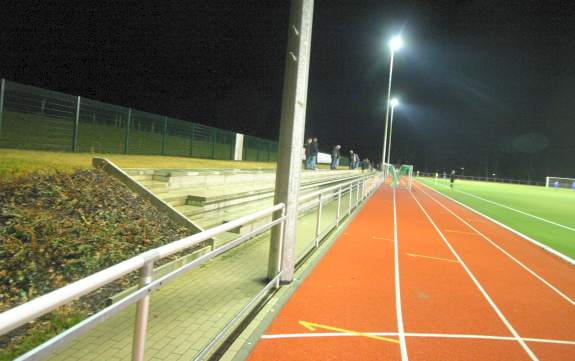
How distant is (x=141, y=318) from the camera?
2252mm

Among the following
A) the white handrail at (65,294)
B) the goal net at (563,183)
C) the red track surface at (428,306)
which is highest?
the goal net at (563,183)

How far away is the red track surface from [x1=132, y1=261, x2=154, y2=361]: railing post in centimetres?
161

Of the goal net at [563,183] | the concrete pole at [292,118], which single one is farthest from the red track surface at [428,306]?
the goal net at [563,183]

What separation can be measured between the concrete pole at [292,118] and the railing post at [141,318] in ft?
10.6

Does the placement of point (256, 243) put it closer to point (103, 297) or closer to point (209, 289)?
point (209, 289)

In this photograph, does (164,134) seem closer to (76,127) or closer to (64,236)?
(76,127)

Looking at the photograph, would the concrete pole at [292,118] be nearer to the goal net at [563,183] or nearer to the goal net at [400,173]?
the goal net at [400,173]

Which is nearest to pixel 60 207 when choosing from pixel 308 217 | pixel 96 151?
pixel 96 151

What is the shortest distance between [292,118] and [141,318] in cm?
373

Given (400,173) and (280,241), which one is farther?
(400,173)

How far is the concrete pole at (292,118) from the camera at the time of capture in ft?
17.8

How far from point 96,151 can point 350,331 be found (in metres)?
8.96

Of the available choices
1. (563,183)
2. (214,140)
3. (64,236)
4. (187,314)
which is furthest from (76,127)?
(563,183)

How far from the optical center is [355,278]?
21.6 ft
